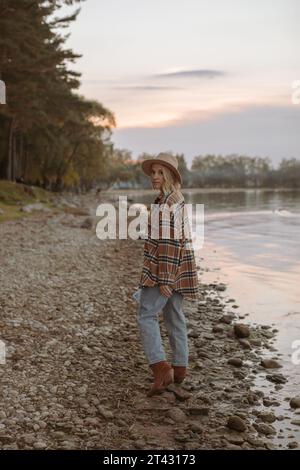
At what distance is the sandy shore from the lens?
4984 mm

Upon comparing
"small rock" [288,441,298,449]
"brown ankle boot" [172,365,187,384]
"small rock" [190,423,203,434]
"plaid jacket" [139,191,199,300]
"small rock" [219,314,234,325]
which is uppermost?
"plaid jacket" [139,191,199,300]

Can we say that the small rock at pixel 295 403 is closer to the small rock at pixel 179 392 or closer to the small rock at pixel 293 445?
the small rock at pixel 293 445

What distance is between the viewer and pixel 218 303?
11.2 m

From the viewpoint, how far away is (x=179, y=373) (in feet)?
19.7

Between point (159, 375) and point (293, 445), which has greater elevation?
point (159, 375)

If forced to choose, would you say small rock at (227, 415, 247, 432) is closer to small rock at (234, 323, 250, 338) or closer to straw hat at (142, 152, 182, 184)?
straw hat at (142, 152, 182, 184)

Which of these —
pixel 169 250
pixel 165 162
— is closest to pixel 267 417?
pixel 169 250

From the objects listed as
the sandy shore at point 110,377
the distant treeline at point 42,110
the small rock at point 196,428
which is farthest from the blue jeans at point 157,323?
the distant treeline at point 42,110

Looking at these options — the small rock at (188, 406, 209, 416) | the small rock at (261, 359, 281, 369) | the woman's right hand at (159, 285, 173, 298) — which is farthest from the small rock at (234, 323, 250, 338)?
the woman's right hand at (159, 285, 173, 298)

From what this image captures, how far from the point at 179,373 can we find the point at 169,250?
1.47 m

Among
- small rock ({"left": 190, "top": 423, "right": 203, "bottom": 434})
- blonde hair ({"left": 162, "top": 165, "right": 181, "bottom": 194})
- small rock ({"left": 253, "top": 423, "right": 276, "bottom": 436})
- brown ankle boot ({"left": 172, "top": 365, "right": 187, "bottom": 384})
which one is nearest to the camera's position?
small rock ({"left": 190, "top": 423, "right": 203, "bottom": 434})

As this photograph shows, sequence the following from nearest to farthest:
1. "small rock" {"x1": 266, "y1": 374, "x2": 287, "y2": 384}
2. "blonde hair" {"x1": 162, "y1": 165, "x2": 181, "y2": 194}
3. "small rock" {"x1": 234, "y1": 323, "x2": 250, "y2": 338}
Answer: "blonde hair" {"x1": 162, "y1": 165, "x2": 181, "y2": 194} < "small rock" {"x1": 266, "y1": 374, "x2": 287, "y2": 384} < "small rock" {"x1": 234, "y1": 323, "x2": 250, "y2": 338}

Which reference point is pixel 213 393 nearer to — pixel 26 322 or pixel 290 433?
pixel 290 433

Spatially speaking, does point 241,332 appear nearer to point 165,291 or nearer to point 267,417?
point 267,417
